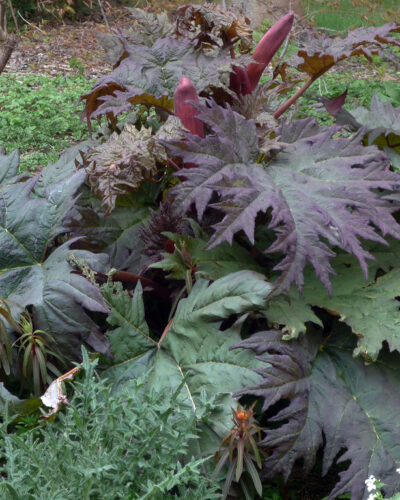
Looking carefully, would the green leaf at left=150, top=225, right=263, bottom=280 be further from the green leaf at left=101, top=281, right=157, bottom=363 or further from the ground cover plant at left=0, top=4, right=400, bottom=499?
the green leaf at left=101, top=281, right=157, bottom=363

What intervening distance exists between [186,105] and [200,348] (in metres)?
0.86

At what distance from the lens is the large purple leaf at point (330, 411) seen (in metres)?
1.73

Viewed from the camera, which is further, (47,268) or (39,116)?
(39,116)

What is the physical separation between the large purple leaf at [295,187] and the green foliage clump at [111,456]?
1.68ft

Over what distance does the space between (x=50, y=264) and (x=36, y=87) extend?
468 centimetres

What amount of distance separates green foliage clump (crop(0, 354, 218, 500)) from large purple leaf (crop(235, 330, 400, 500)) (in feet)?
0.78

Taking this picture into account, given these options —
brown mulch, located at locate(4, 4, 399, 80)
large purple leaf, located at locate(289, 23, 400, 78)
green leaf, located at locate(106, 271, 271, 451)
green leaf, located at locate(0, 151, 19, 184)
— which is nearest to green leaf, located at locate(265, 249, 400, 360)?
green leaf, located at locate(106, 271, 271, 451)

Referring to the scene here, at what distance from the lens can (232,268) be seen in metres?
2.08

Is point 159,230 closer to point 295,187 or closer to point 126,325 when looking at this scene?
point 126,325

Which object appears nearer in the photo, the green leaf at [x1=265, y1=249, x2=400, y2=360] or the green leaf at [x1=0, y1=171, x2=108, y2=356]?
the green leaf at [x1=265, y1=249, x2=400, y2=360]

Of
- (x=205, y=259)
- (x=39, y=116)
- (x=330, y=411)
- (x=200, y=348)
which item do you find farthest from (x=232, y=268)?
(x=39, y=116)

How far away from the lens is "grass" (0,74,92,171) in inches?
188

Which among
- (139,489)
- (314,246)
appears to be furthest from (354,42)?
(139,489)

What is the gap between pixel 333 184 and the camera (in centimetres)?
199
